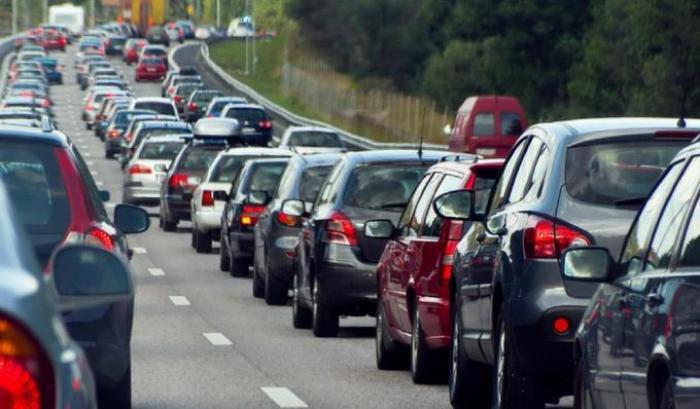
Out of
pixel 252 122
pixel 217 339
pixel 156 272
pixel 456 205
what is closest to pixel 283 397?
pixel 456 205

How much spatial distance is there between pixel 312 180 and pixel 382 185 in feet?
A: 15.2

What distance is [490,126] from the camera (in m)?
46.0

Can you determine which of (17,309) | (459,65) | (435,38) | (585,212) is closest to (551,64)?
(459,65)

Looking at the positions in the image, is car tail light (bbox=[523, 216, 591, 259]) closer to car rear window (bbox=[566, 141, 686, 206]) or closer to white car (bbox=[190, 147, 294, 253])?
car rear window (bbox=[566, 141, 686, 206])

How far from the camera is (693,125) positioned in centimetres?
1027

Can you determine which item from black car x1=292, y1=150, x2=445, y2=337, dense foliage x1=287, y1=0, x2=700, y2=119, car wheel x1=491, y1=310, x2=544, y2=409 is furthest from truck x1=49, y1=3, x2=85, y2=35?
car wheel x1=491, y1=310, x2=544, y2=409

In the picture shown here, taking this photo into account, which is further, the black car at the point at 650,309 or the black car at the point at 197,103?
the black car at the point at 197,103

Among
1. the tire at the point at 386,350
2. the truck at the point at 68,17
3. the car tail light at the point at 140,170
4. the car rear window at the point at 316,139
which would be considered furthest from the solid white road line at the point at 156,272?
the truck at the point at 68,17

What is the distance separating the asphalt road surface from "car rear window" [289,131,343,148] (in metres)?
20.9

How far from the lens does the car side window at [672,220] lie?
6.98 m

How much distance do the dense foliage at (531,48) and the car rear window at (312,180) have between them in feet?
124

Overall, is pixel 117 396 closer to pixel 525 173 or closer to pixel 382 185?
pixel 525 173

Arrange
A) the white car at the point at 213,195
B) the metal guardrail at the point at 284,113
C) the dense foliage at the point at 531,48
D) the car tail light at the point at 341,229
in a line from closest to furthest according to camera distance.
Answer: the car tail light at the point at 341,229
the white car at the point at 213,195
the metal guardrail at the point at 284,113
the dense foliage at the point at 531,48

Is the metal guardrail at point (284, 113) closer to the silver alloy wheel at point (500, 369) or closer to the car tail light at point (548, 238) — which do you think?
the silver alloy wheel at point (500, 369)
